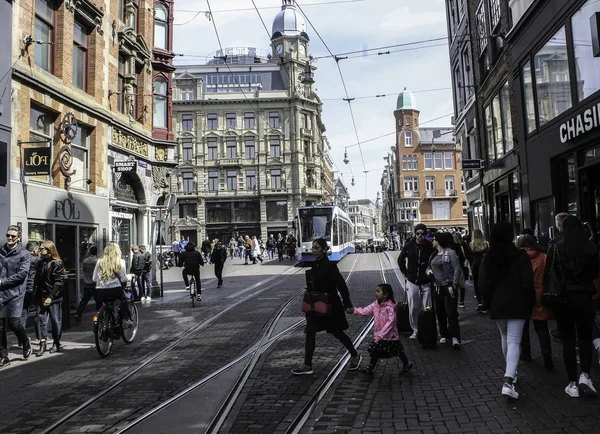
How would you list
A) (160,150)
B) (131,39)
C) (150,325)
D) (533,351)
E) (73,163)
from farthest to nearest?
(160,150), (131,39), (73,163), (150,325), (533,351)

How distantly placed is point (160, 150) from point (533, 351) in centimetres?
1607

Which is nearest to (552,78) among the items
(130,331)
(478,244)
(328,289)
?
(478,244)

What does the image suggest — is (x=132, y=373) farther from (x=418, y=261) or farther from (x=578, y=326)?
(x=578, y=326)

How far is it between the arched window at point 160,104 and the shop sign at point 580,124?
573 inches

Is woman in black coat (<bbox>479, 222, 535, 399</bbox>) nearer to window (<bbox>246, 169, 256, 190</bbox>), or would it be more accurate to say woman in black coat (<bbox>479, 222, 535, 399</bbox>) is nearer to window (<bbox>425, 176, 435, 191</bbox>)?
window (<bbox>246, 169, 256, 190</bbox>)

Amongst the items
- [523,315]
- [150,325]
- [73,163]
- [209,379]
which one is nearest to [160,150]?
[73,163]

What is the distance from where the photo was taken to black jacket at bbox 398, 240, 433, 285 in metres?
7.59

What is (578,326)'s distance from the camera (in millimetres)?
4926

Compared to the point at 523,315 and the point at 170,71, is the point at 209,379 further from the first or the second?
the point at 170,71

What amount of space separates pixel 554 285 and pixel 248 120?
54.2 m

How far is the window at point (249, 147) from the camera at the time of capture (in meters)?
57.0

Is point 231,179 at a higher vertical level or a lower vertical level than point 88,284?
higher

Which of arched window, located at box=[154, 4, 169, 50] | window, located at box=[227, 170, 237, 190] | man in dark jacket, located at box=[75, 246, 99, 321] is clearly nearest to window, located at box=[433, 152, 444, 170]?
window, located at box=[227, 170, 237, 190]

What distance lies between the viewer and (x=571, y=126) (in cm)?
1068
